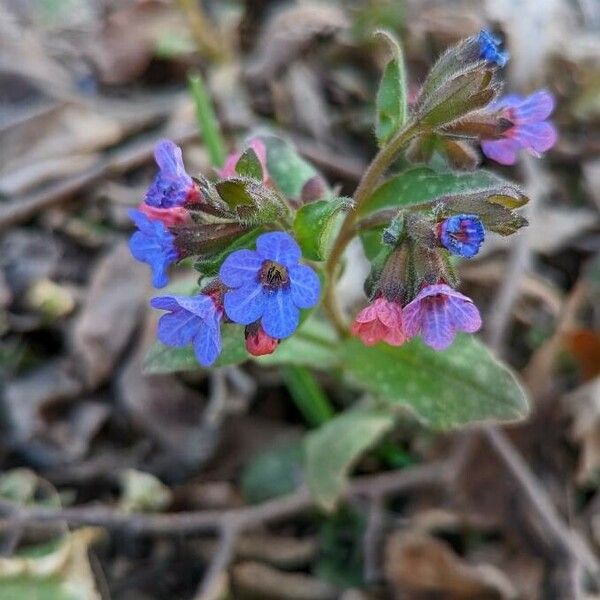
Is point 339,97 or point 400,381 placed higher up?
point 339,97

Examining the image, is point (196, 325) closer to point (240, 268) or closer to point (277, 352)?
point (240, 268)

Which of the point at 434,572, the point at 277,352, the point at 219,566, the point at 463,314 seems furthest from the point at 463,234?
the point at 219,566

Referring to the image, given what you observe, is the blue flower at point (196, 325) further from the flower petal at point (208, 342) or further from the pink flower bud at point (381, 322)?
the pink flower bud at point (381, 322)

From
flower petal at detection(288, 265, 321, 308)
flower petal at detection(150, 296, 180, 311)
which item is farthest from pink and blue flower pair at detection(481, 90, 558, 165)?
flower petal at detection(150, 296, 180, 311)

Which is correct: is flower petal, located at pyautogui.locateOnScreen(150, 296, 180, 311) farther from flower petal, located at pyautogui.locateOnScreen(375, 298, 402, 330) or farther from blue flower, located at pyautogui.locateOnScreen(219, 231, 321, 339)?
flower petal, located at pyautogui.locateOnScreen(375, 298, 402, 330)

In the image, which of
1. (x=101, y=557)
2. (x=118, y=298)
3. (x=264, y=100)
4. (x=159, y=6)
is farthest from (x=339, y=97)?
(x=101, y=557)

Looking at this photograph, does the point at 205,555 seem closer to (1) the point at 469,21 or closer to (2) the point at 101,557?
(2) the point at 101,557

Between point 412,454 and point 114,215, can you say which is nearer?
point 412,454
